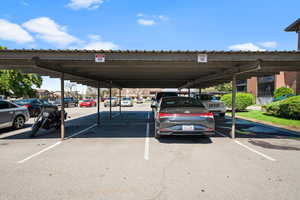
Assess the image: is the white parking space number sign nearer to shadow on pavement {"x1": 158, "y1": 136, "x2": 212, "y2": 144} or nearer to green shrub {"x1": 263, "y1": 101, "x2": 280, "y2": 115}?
shadow on pavement {"x1": 158, "y1": 136, "x2": 212, "y2": 144}

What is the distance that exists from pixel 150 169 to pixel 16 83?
106 ft

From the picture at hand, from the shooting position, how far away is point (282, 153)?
17.0ft

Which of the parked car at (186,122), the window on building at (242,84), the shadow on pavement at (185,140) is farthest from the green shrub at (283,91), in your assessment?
the parked car at (186,122)

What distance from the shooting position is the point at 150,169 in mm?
4027

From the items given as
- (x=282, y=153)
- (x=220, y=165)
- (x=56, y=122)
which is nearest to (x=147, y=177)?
(x=220, y=165)

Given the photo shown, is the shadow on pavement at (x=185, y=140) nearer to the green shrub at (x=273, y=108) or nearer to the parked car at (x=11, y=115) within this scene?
the parked car at (x=11, y=115)

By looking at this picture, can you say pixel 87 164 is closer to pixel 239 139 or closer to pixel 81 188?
pixel 81 188

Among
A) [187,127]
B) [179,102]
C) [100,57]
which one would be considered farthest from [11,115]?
[187,127]

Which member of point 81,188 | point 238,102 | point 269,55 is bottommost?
point 81,188

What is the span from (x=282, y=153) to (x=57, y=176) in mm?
6091

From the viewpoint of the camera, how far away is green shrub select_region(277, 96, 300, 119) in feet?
35.6

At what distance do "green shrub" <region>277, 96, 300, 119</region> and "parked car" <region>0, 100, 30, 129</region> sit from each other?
51.9ft

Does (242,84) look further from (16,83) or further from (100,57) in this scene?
(16,83)

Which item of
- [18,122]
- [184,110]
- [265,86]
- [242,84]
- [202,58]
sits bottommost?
[18,122]
